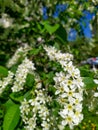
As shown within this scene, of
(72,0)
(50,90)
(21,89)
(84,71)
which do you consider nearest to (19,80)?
(21,89)

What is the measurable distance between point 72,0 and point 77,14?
398mm

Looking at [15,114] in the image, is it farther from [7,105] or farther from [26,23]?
[26,23]

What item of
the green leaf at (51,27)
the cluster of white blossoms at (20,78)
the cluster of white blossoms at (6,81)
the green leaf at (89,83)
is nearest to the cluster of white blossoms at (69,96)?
the green leaf at (89,83)

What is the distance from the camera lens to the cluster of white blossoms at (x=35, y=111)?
7.14ft

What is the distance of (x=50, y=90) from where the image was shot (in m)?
2.21

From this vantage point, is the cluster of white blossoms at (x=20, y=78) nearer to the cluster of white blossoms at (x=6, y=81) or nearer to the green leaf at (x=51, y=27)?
the cluster of white blossoms at (x=6, y=81)

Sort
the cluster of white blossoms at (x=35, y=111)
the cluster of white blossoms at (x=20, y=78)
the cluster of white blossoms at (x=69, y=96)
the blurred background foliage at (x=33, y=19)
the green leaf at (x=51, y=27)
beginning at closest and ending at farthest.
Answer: the cluster of white blossoms at (x=69, y=96) → the cluster of white blossoms at (x=35, y=111) → the cluster of white blossoms at (x=20, y=78) → the green leaf at (x=51, y=27) → the blurred background foliage at (x=33, y=19)

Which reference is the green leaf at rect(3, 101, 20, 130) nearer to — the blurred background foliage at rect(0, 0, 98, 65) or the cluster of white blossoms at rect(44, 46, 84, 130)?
the cluster of white blossoms at rect(44, 46, 84, 130)

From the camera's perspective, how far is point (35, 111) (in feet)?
7.27

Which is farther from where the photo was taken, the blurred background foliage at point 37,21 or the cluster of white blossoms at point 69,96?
the blurred background foliage at point 37,21

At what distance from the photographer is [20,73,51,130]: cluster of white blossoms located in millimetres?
2178

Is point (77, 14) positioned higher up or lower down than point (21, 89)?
lower down

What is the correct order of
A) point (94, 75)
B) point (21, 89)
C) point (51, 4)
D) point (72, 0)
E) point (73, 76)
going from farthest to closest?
point (51, 4) < point (72, 0) < point (94, 75) < point (21, 89) < point (73, 76)

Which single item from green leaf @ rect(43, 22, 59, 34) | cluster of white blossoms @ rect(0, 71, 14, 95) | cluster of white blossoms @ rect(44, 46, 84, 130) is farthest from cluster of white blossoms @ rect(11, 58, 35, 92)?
green leaf @ rect(43, 22, 59, 34)
